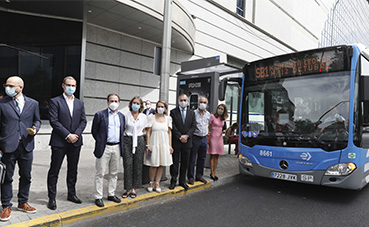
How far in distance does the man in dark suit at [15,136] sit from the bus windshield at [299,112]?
4099 mm

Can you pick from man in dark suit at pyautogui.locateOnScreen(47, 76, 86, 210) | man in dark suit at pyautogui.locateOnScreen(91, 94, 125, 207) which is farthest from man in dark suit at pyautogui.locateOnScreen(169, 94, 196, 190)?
man in dark suit at pyautogui.locateOnScreen(47, 76, 86, 210)

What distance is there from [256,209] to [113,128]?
272 centimetres

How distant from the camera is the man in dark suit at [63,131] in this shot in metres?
3.56

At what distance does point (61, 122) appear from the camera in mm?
3609

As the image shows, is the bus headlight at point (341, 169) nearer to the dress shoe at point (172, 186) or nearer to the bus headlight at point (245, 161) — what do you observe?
the bus headlight at point (245, 161)

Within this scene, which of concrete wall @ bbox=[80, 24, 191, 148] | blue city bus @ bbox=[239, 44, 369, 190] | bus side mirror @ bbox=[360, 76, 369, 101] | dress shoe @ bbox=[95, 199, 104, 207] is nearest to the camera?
dress shoe @ bbox=[95, 199, 104, 207]

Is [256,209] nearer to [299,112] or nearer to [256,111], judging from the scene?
[299,112]

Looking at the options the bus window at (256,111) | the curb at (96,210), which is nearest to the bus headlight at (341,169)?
the bus window at (256,111)

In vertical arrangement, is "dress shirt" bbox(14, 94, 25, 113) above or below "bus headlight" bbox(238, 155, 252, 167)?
above

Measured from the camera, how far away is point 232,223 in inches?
140

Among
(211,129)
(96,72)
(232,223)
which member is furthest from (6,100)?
(96,72)

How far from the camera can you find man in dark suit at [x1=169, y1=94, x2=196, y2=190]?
192 inches

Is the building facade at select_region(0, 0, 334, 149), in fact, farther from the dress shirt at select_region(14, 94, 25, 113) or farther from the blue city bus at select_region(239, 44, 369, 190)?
the dress shirt at select_region(14, 94, 25, 113)

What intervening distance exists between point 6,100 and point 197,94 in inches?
195
